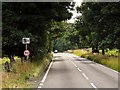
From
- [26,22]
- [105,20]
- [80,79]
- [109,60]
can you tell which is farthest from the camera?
[109,60]

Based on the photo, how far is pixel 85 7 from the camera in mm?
41844

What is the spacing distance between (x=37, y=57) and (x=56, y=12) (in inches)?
206

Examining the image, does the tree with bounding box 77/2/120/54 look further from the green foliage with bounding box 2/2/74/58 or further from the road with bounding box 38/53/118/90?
the green foliage with bounding box 2/2/74/58

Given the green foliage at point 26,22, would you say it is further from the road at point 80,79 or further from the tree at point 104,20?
the tree at point 104,20

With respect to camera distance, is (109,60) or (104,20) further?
(109,60)

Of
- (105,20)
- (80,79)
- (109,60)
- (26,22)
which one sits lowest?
(80,79)

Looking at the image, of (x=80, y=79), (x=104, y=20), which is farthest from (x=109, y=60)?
(x=80, y=79)

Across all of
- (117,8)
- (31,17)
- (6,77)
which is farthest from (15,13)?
(6,77)

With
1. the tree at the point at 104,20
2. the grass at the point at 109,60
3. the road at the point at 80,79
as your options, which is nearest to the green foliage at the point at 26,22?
the road at the point at 80,79

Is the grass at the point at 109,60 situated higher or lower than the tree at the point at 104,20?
lower

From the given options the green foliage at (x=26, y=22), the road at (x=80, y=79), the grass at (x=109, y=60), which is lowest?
the road at (x=80, y=79)

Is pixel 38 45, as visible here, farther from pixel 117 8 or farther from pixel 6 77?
pixel 6 77

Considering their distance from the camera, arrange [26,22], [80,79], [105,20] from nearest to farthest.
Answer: [80,79], [26,22], [105,20]

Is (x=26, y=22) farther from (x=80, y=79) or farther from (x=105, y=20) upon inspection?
(x=80, y=79)
